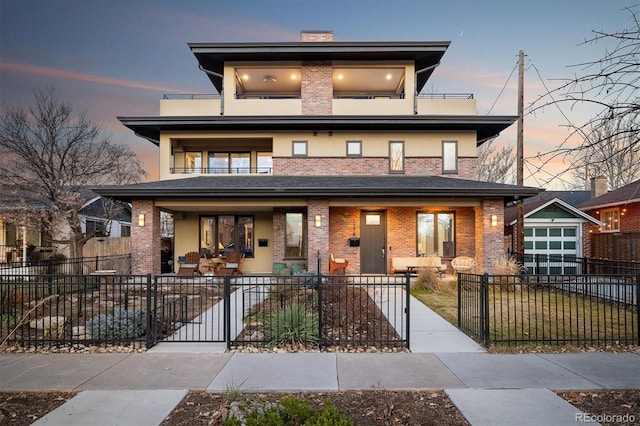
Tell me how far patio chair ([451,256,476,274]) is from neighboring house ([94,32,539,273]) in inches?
26.7

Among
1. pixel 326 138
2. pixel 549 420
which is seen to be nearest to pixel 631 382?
pixel 549 420

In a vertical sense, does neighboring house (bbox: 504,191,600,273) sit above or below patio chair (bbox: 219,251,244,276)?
above

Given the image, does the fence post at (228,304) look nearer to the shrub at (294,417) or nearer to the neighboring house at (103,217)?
the shrub at (294,417)

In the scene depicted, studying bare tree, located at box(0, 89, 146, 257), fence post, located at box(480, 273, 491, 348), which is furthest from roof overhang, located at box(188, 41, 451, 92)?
fence post, located at box(480, 273, 491, 348)

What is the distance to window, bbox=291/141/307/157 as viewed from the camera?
1659 centimetres

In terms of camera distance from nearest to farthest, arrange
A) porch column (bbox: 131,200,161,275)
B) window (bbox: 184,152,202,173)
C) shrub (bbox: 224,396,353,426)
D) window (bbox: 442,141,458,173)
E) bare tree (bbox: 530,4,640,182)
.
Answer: shrub (bbox: 224,396,353,426), bare tree (bbox: 530,4,640,182), porch column (bbox: 131,200,161,275), window (bbox: 442,141,458,173), window (bbox: 184,152,202,173)

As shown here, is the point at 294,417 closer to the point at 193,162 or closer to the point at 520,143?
the point at 520,143

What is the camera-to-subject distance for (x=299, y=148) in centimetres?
1662

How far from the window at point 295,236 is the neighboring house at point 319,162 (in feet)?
0.16

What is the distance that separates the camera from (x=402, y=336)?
22.2 feet

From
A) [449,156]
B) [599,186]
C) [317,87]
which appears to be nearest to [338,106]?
[317,87]

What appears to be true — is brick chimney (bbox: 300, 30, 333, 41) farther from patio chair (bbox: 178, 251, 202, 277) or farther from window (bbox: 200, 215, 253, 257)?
patio chair (bbox: 178, 251, 202, 277)

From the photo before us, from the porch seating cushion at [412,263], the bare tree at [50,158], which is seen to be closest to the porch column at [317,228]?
the porch seating cushion at [412,263]

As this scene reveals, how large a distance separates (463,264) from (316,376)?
36.6ft
